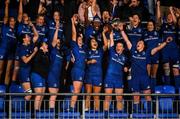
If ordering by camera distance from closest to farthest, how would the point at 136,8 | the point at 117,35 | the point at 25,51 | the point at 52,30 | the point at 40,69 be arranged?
the point at 40,69 → the point at 25,51 → the point at 52,30 → the point at 117,35 → the point at 136,8

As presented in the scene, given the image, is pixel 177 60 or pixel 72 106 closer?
pixel 72 106

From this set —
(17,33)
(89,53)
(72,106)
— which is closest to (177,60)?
(89,53)

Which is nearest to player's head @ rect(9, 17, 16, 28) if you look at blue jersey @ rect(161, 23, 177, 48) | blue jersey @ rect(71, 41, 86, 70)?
blue jersey @ rect(71, 41, 86, 70)

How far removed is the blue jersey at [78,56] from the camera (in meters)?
10.5

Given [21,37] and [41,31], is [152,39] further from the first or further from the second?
[21,37]

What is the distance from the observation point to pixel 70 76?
35.4 ft

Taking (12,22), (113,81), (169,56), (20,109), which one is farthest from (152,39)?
(20,109)

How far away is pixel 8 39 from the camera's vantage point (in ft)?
34.9

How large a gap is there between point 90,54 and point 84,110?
154 centimetres

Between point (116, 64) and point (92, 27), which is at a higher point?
point (92, 27)

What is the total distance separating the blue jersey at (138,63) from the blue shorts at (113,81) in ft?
1.08

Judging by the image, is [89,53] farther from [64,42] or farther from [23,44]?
[23,44]

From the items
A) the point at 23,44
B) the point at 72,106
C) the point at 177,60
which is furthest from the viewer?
the point at 177,60

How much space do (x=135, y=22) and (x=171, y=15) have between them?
95cm
